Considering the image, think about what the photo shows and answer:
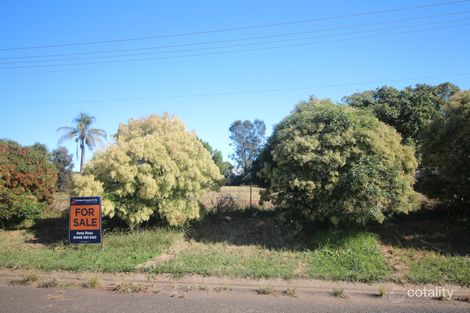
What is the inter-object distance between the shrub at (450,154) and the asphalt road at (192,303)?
16.2 ft

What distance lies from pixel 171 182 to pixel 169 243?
1.78 m

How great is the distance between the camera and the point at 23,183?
517 inches

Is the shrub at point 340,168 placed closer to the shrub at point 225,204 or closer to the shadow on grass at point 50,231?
the shrub at point 225,204

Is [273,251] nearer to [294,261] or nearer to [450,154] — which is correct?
[294,261]

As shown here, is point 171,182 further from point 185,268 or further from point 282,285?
point 282,285

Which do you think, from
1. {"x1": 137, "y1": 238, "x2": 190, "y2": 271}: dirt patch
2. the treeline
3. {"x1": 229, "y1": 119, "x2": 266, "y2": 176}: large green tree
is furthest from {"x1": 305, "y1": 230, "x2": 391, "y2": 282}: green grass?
{"x1": 229, "y1": 119, "x2": 266, "y2": 176}: large green tree

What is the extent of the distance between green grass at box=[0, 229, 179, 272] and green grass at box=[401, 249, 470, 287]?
6.42m

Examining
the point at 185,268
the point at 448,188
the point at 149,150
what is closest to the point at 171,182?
the point at 149,150

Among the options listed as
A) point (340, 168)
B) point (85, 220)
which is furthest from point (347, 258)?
point (85, 220)

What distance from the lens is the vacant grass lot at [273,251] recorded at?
8.62 meters

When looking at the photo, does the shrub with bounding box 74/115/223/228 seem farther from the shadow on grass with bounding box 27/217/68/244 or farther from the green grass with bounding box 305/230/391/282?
the green grass with bounding box 305/230/391/282

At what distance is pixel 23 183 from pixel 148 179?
5424 millimetres

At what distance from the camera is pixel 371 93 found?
794 inches

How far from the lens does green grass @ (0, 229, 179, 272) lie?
363 inches
